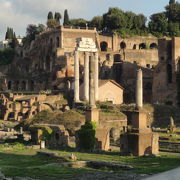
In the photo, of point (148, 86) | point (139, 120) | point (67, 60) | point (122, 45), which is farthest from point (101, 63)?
point (139, 120)

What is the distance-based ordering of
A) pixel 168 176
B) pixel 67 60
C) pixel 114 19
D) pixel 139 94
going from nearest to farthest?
pixel 168 176
pixel 139 94
pixel 67 60
pixel 114 19

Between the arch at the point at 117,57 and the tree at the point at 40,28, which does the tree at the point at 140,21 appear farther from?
the tree at the point at 40,28

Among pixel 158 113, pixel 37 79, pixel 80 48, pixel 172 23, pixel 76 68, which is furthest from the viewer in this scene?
pixel 172 23

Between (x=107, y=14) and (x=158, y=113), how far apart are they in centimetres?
4172

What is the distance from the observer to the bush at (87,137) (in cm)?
2255

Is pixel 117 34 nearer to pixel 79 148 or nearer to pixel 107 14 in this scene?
pixel 107 14

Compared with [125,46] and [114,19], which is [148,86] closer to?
[125,46]

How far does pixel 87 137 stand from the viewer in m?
22.7

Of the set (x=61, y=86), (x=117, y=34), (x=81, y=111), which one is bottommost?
(x=81, y=111)

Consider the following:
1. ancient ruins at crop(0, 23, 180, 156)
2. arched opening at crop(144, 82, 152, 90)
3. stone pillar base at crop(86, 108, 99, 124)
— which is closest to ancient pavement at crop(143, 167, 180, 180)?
ancient ruins at crop(0, 23, 180, 156)

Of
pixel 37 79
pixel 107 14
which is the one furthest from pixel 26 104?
pixel 107 14

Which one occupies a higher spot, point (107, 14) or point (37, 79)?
point (107, 14)

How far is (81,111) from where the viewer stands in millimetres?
37531

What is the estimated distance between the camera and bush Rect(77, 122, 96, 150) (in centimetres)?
2255
